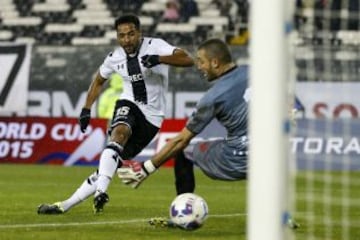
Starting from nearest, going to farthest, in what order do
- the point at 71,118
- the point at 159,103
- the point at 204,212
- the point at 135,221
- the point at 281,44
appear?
the point at 281,44 → the point at 204,212 → the point at 135,221 → the point at 159,103 → the point at 71,118

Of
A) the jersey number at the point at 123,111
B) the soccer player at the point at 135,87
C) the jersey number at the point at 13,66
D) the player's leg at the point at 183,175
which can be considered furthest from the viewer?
the jersey number at the point at 13,66

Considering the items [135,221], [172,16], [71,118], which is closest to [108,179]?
[135,221]

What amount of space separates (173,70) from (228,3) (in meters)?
4.62

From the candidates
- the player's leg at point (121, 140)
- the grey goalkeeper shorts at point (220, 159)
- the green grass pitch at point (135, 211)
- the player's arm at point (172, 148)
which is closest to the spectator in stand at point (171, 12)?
the green grass pitch at point (135, 211)

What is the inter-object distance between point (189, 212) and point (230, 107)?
1.01 m

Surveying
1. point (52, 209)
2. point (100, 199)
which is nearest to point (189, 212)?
point (100, 199)

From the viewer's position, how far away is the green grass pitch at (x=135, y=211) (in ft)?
30.5

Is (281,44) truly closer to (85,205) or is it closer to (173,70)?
(85,205)

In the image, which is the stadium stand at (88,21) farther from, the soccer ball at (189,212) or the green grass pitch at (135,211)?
the soccer ball at (189,212)

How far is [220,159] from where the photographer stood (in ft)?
32.2

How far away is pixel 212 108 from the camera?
936 cm

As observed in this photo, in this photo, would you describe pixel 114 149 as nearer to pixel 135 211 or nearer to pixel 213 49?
pixel 135 211

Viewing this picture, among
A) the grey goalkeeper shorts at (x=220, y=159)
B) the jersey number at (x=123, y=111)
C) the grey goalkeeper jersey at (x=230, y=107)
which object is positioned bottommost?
the grey goalkeeper shorts at (x=220, y=159)

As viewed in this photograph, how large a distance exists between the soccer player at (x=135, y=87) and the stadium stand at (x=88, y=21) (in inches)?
486
